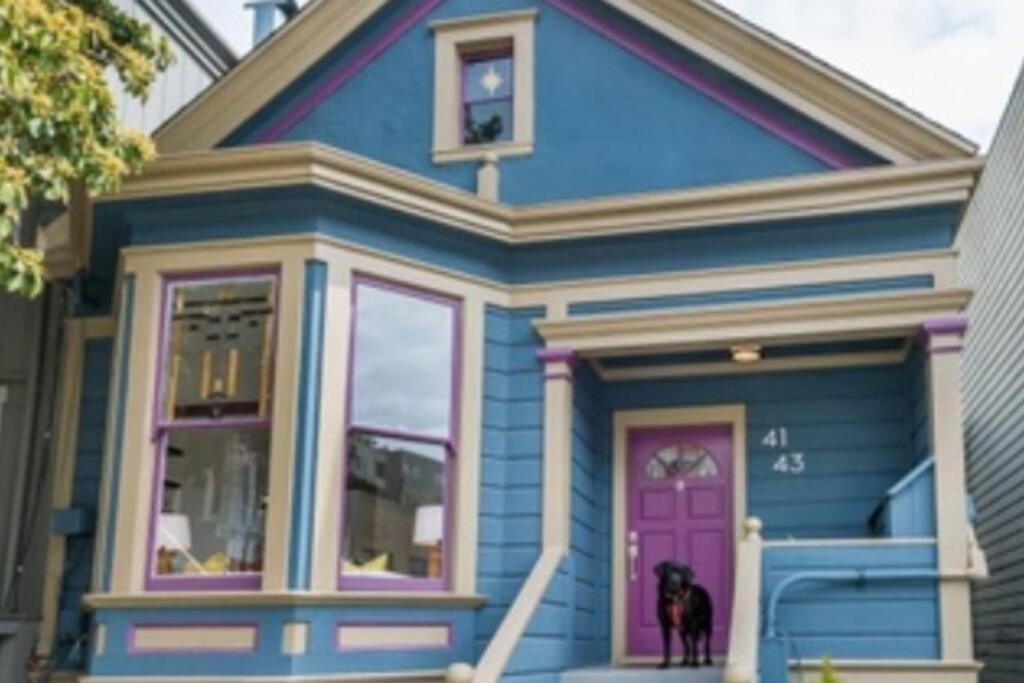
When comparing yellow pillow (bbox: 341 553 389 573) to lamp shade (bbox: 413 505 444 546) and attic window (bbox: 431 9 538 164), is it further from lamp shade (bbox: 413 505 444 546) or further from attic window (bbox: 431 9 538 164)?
attic window (bbox: 431 9 538 164)

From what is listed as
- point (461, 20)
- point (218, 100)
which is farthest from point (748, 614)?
point (218, 100)

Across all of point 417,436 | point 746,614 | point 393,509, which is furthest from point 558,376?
point 746,614

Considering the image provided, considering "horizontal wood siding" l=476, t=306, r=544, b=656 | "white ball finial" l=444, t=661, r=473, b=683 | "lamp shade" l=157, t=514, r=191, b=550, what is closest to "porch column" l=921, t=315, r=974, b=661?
"horizontal wood siding" l=476, t=306, r=544, b=656

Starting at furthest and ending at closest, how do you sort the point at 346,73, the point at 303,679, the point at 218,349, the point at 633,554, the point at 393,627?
the point at 346,73
the point at 633,554
the point at 218,349
the point at 393,627
the point at 303,679

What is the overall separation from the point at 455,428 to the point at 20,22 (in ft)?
11.3

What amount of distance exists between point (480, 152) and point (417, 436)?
89.1 inches

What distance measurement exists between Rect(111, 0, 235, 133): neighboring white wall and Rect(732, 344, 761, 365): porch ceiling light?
5.29 m

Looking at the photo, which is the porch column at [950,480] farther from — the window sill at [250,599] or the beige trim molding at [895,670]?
the window sill at [250,599]

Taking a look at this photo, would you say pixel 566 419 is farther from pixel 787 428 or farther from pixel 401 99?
pixel 401 99

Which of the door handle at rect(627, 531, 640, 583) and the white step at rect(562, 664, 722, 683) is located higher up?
the door handle at rect(627, 531, 640, 583)

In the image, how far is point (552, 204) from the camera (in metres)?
8.13

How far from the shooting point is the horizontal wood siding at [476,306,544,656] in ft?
25.3

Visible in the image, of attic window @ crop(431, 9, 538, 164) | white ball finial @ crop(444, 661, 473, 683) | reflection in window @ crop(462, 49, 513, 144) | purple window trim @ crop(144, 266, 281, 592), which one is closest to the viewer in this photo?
white ball finial @ crop(444, 661, 473, 683)

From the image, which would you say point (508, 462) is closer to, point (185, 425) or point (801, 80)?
point (185, 425)
